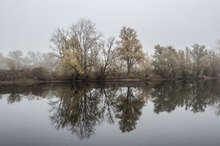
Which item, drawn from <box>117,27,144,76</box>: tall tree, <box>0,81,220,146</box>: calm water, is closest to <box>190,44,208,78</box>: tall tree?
<box>117,27,144,76</box>: tall tree

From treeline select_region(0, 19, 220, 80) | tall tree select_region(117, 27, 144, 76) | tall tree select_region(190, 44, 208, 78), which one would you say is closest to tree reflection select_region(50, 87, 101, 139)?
treeline select_region(0, 19, 220, 80)

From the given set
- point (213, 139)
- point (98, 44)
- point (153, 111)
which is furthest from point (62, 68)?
point (213, 139)

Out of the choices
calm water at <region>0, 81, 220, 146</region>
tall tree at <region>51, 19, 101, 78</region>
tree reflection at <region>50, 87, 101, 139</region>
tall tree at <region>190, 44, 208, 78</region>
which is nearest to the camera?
calm water at <region>0, 81, 220, 146</region>

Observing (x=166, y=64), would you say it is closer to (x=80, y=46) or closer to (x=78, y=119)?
(x=80, y=46)

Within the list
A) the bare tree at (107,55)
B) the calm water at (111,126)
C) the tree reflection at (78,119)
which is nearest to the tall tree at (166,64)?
the bare tree at (107,55)

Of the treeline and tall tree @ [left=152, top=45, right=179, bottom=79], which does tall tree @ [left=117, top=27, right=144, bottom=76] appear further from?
tall tree @ [left=152, top=45, right=179, bottom=79]

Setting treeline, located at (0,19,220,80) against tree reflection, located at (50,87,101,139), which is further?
treeline, located at (0,19,220,80)

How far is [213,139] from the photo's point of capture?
10422mm

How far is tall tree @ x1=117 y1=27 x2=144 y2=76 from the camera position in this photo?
56125 millimetres

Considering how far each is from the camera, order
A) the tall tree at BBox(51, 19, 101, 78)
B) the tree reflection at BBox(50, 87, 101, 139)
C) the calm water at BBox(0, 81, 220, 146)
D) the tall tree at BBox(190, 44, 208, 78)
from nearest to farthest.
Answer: the calm water at BBox(0, 81, 220, 146) → the tree reflection at BBox(50, 87, 101, 139) → the tall tree at BBox(51, 19, 101, 78) → the tall tree at BBox(190, 44, 208, 78)

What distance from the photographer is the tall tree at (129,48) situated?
5612 cm

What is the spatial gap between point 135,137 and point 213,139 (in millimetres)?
3386

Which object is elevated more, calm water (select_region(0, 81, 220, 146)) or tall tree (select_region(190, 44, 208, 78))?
tall tree (select_region(190, 44, 208, 78))

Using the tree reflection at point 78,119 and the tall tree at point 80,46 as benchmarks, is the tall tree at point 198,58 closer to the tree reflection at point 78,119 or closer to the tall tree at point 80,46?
the tall tree at point 80,46
